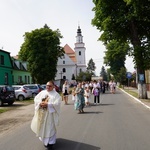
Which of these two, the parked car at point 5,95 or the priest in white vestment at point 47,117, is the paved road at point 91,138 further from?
the parked car at point 5,95

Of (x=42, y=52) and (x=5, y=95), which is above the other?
(x=42, y=52)

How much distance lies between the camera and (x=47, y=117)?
7391mm

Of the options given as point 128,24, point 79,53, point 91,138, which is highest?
point 79,53

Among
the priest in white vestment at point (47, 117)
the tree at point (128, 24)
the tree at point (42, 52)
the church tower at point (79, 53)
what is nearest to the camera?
the priest in white vestment at point (47, 117)

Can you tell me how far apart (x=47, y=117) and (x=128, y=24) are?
19472 mm

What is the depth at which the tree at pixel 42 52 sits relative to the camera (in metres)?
54.1

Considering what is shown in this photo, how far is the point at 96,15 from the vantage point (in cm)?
2583

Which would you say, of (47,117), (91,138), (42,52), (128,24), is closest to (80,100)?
(91,138)

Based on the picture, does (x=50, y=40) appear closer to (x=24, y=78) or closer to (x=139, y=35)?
(x=24, y=78)

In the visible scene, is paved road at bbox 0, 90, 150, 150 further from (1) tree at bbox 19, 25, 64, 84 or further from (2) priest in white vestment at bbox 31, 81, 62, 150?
(1) tree at bbox 19, 25, 64, 84

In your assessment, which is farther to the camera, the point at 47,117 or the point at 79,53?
the point at 79,53

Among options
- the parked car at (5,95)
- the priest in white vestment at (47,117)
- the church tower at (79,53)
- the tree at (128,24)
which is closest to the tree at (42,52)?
the tree at (128,24)

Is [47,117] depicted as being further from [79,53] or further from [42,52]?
[79,53]

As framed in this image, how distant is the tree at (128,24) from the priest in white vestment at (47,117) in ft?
54.9
